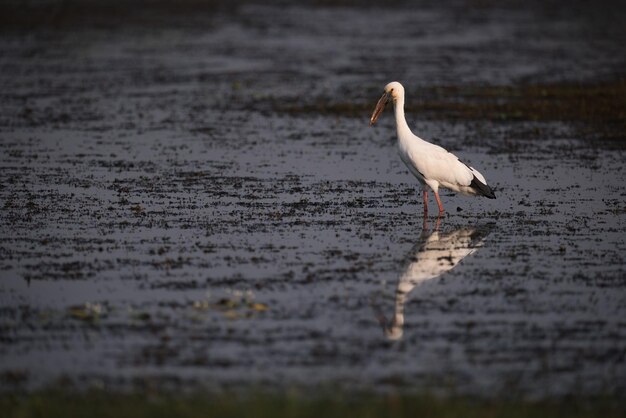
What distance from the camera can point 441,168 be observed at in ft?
50.5

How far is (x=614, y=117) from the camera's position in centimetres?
2347

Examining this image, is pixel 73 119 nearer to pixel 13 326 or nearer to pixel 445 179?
pixel 445 179

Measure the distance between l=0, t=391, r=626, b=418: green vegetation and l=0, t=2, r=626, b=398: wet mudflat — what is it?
38cm

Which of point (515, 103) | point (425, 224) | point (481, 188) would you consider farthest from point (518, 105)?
point (425, 224)

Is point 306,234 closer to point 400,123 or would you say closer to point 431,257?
point 431,257

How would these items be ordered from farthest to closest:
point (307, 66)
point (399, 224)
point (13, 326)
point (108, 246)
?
1. point (307, 66)
2. point (399, 224)
3. point (108, 246)
4. point (13, 326)

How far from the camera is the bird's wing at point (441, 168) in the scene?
15422 mm

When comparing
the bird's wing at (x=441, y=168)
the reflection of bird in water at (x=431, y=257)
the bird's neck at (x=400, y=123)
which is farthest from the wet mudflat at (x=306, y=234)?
the bird's neck at (x=400, y=123)

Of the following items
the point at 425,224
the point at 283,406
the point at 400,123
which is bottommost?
the point at 425,224

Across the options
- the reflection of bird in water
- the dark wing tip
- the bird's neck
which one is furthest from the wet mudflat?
the bird's neck

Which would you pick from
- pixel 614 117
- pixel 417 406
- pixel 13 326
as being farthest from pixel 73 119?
pixel 417 406

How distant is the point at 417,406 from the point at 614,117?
1655 cm

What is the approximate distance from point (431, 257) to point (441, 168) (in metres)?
2.46

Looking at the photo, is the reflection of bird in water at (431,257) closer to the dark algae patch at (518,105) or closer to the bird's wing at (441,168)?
the bird's wing at (441,168)
